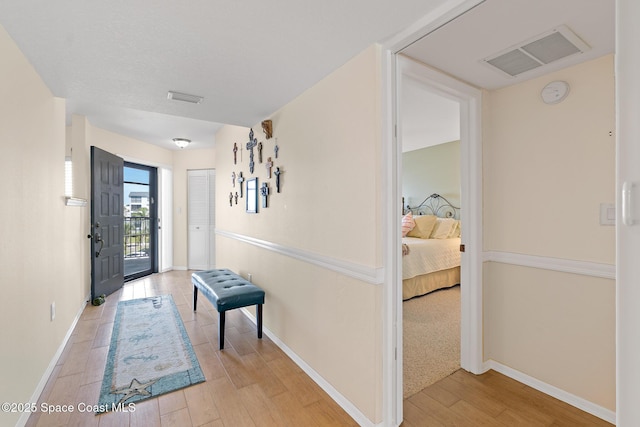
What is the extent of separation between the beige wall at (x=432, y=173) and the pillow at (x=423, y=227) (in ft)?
2.67

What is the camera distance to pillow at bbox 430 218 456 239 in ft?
15.2

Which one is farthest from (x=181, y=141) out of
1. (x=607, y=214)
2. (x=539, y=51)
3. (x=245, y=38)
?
(x=607, y=214)

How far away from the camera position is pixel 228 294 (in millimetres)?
2670

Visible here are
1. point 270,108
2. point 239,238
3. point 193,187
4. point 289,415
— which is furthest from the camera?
point 193,187

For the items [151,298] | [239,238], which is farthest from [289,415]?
[151,298]

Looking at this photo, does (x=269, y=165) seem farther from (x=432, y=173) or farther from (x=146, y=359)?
(x=432, y=173)

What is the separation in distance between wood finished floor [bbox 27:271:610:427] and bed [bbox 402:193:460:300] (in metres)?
1.68

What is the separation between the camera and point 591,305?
183cm

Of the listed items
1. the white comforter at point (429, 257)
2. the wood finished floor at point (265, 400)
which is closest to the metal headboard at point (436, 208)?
the white comforter at point (429, 257)

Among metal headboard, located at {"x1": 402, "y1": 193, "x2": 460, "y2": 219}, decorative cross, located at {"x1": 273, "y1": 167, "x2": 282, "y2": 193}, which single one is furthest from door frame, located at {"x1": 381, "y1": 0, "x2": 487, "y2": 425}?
metal headboard, located at {"x1": 402, "y1": 193, "x2": 460, "y2": 219}

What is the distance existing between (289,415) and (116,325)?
7.83 feet

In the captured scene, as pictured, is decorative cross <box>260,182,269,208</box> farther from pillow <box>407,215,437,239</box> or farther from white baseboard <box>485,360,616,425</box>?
pillow <box>407,215,437,239</box>

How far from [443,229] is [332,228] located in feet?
10.6

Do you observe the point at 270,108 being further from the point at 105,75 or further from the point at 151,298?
the point at 151,298
